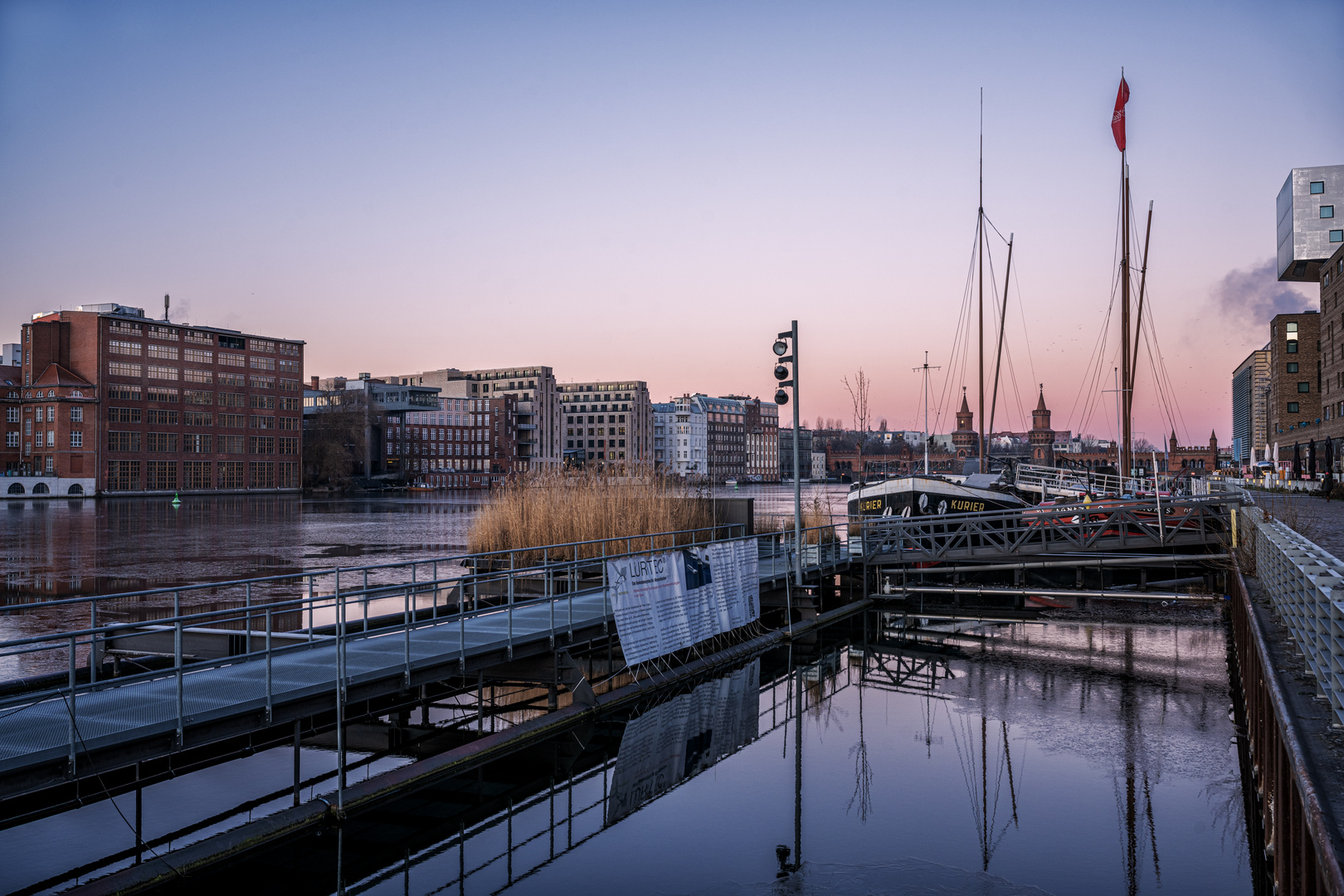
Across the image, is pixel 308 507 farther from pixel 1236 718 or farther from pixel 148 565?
pixel 1236 718

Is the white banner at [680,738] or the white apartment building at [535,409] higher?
the white apartment building at [535,409]

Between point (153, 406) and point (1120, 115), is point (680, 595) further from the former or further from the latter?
point (153, 406)

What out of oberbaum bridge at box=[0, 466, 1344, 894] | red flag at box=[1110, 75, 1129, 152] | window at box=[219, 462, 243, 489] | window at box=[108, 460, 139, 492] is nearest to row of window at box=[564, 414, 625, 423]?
window at box=[219, 462, 243, 489]

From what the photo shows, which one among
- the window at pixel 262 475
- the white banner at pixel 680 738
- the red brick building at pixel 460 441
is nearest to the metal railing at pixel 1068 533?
the white banner at pixel 680 738

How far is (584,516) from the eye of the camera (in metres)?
24.5

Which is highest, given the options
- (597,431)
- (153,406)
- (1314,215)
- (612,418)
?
(1314,215)

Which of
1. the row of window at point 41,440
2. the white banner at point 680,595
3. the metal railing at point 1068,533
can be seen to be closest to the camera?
the white banner at point 680,595

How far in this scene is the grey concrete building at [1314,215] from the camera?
71188 mm

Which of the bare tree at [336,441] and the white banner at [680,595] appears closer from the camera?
the white banner at [680,595]

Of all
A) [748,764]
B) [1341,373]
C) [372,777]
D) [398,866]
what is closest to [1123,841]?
[748,764]

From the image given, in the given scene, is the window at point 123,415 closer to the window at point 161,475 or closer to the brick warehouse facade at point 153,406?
the brick warehouse facade at point 153,406

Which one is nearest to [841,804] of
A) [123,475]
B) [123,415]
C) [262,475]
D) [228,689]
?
[228,689]

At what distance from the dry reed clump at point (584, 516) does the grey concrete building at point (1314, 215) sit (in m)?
65.7

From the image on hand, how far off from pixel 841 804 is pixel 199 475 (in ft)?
374
